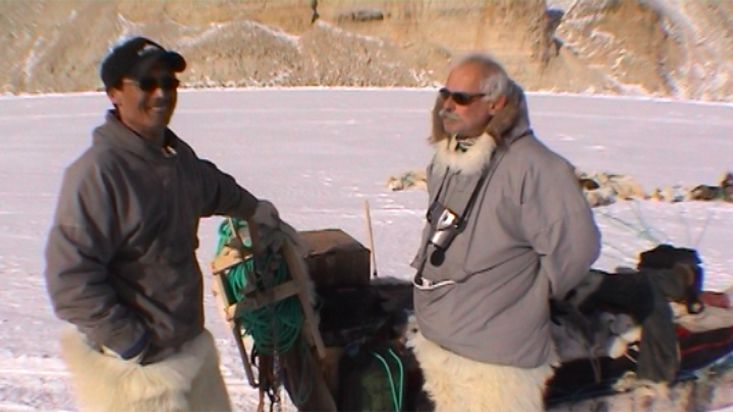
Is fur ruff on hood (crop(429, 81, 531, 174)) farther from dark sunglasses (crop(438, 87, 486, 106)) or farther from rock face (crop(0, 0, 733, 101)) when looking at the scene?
rock face (crop(0, 0, 733, 101))

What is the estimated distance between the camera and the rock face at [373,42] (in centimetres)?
3625

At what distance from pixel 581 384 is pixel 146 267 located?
2.07 m

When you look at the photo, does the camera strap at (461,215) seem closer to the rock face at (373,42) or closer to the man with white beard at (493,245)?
the man with white beard at (493,245)

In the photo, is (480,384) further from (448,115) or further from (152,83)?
(152,83)

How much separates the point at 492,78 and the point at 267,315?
1.36 meters

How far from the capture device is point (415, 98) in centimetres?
2394

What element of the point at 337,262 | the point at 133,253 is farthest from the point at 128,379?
the point at 337,262

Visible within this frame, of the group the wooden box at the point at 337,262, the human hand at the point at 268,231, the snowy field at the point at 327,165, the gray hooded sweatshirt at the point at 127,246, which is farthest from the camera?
the snowy field at the point at 327,165

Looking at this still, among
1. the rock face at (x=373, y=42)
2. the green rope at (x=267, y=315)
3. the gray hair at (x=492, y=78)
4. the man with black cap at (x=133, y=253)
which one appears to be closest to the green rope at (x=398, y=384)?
the green rope at (x=267, y=315)

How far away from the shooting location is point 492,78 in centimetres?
265

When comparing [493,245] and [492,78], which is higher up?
[492,78]

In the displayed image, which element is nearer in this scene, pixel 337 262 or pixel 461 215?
pixel 461 215

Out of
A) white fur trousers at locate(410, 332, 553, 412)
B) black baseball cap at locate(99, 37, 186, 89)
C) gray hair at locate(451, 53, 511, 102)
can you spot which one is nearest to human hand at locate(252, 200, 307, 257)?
white fur trousers at locate(410, 332, 553, 412)

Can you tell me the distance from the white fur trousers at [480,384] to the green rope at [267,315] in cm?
64
